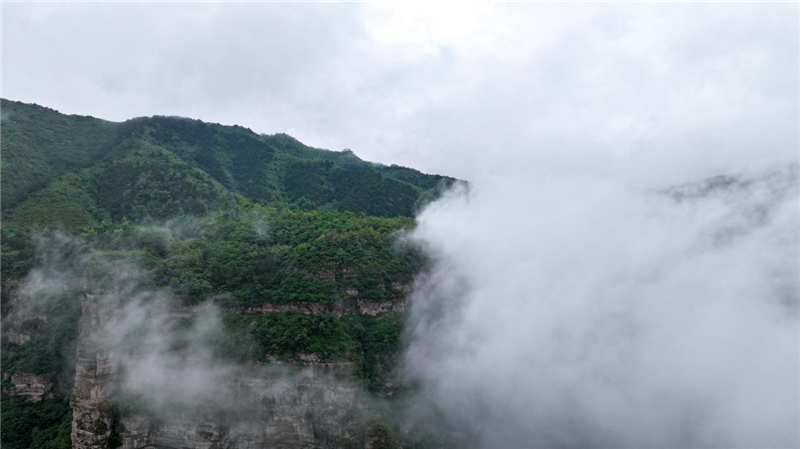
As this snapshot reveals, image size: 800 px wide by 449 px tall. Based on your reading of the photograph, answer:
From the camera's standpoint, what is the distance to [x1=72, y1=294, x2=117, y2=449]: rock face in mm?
50781

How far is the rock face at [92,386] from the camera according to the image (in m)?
50.8

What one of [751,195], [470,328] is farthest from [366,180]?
[751,195]

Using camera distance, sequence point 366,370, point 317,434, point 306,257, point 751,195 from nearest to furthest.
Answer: point 751,195
point 317,434
point 366,370
point 306,257

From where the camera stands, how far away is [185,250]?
60.3 m

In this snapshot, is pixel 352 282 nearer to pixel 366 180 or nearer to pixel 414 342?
pixel 414 342

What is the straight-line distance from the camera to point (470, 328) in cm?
6106

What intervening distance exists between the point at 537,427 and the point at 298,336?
25755mm

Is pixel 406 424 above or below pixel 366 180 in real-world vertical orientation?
below

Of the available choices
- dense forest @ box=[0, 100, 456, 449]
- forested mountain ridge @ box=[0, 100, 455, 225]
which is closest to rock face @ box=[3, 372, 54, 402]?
dense forest @ box=[0, 100, 456, 449]

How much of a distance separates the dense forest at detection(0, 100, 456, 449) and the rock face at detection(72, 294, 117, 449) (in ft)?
14.6

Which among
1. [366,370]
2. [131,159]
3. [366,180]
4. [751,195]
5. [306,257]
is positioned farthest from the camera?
[366,180]

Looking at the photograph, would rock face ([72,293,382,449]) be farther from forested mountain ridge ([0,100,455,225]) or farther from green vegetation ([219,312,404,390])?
forested mountain ridge ([0,100,455,225])

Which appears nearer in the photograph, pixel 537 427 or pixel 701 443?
pixel 701 443

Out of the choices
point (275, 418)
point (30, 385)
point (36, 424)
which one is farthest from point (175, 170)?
point (275, 418)
